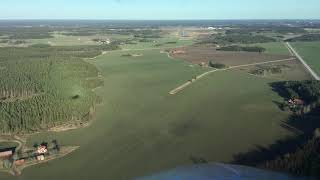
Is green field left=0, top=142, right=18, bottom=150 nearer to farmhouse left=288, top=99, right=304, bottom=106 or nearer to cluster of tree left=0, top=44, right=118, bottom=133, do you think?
cluster of tree left=0, top=44, right=118, bottom=133

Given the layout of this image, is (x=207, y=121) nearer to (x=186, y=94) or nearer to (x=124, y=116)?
(x=124, y=116)

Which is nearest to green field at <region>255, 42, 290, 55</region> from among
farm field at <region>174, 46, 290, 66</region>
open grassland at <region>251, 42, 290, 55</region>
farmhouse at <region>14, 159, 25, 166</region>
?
open grassland at <region>251, 42, 290, 55</region>

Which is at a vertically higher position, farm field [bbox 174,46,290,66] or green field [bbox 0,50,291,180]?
green field [bbox 0,50,291,180]

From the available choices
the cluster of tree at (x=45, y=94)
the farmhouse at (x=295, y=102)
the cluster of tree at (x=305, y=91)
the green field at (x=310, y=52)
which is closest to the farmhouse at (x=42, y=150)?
the cluster of tree at (x=45, y=94)

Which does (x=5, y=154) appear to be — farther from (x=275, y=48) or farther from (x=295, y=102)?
(x=275, y=48)

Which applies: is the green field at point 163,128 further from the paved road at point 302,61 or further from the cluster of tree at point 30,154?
the paved road at point 302,61

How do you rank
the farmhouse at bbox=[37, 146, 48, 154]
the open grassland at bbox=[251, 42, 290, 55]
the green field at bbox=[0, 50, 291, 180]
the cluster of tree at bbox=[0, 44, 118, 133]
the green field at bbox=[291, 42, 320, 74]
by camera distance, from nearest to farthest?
the green field at bbox=[0, 50, 291, 180] → the farmhouse at bbox=[37, 146, 48, 154] → the cluster of tree at bbox=[0, 44, 118, 133] → the green field at bbox=[291, 42, 320, 74] → the open grassland at bbox=[251, 42, 290, 55]

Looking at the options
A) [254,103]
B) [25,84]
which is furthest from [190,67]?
[25,84]
